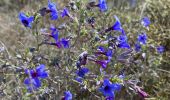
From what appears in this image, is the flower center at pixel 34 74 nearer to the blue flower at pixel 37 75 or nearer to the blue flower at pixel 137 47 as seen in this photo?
the blue flower at pixel 37 75

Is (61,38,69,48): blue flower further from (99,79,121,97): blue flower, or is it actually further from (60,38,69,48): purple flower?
(99,79,121,97): blue flower

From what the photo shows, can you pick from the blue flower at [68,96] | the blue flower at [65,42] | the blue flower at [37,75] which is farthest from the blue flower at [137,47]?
the blue flower at [37,75]

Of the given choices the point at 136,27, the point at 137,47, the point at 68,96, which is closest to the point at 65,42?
the point at 68,96

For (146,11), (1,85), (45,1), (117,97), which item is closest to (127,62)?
(117,97)

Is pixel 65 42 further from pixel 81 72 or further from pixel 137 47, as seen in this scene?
pixel 137 47

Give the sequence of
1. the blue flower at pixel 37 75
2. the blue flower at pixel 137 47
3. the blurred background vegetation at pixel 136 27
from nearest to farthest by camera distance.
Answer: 1. the blue flower at pixel 37 75
2. the blue flower at pixel 137 47
3. the blurred background vegetation at pixel 136 27

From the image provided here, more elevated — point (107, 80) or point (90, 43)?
point (90, 43)

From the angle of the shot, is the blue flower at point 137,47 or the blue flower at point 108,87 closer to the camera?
the blue flower at point 108,87

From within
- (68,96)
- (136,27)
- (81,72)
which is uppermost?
(136,27)

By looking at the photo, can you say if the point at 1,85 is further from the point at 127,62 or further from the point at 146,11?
the point at 146,11
